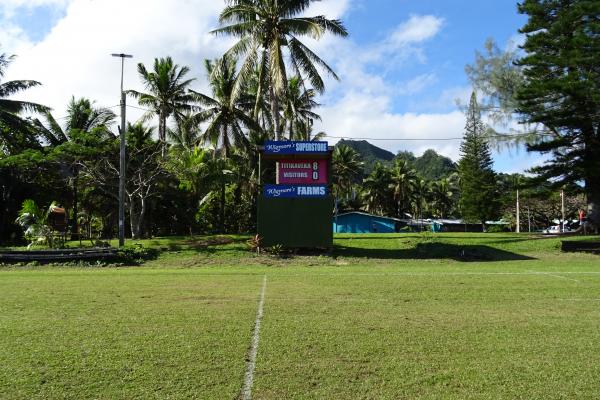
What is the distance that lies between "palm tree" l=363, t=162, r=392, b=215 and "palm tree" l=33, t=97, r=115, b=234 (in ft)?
128

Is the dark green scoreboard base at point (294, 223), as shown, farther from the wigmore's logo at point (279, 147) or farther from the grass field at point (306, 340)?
the grass field at point (306, 340)

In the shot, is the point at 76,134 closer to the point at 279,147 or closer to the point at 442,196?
the point at 279,147

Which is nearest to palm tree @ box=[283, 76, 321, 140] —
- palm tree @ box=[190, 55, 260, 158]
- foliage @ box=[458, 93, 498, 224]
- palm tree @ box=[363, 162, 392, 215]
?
palm tree @ box=[190, 55, 260, 158]

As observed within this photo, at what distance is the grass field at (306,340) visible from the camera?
4438 millimetres

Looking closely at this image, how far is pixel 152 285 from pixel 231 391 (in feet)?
25.4

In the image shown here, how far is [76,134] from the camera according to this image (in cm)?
2831

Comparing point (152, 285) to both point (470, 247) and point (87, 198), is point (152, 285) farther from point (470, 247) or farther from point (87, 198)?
point (87, 198)

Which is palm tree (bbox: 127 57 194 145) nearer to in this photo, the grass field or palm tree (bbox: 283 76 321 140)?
palm tree (bbox: 283 76 321 140)

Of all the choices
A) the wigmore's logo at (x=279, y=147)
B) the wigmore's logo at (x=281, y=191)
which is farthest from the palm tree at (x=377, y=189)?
the wigmore's logo at (x=279, y=147)

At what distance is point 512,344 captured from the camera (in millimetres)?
5809

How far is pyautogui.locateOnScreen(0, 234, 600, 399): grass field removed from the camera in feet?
14.6

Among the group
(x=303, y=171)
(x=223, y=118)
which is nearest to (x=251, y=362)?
(x=303, y=171)

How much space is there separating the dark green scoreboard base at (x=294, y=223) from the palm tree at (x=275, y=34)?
551 centimetres

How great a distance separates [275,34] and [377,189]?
4259cm
